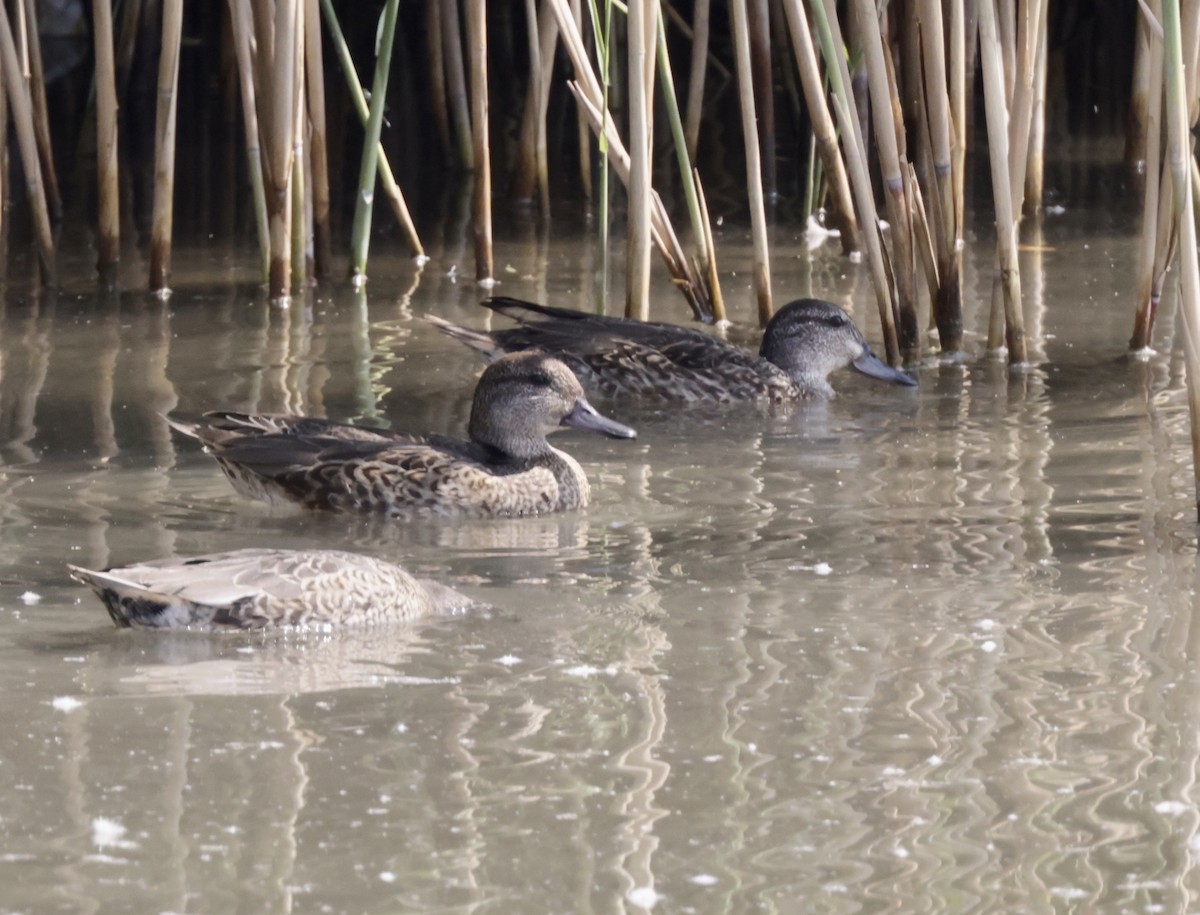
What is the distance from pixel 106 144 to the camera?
30.0 ft

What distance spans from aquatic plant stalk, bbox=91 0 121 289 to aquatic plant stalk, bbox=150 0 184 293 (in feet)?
0.67

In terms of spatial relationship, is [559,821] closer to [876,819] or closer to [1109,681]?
[876,819]

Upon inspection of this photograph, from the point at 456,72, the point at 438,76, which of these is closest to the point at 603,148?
the point at 456,72

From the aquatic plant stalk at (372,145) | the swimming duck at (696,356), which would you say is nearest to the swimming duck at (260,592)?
the swimming duck at (696,356)

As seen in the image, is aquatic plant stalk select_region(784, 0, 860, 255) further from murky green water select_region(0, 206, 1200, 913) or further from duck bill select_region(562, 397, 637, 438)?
duck bill select_region(562, 397, 637, 438)

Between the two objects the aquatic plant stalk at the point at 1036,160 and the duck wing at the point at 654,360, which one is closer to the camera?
the duck wing at the point at 654,360

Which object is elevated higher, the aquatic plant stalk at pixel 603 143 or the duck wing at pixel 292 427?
the aquatic plant stalk at pixel 603 143

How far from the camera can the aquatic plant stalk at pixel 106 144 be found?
8.88 meters

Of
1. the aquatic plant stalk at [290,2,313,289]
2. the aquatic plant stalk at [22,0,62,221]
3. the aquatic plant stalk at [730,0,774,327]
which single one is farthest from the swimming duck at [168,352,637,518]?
the aquatic plant stalk at [22,0,62,221]

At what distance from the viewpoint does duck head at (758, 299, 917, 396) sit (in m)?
8.27

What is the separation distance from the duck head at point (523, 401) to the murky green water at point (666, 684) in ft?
0.96

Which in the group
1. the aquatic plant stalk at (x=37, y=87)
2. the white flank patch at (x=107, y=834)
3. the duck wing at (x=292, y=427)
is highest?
the aquatic plant stalk at (x=37, y=87)

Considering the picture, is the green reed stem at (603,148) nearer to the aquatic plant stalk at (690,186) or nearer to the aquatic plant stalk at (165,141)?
the aquatic plant stalk at (690,186)

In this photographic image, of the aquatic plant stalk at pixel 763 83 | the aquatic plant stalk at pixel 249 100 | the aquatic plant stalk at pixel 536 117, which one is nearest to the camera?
the aquatic plant stalk at pixel 249 100
